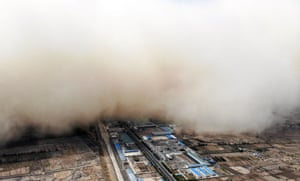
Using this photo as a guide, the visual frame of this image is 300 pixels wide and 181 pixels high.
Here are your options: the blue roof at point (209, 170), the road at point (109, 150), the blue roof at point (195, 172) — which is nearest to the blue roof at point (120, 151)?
the road at point (109, 150)

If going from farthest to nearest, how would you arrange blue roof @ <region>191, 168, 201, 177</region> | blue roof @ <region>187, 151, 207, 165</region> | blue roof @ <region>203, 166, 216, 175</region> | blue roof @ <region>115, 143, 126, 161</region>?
blue roof @ <region>115, 143, 126, 161</region>, blue roof @ <region>187, 151, 207, 165</region>, blue roof @ <region>203, 166, 216, 175</region>, blue roof @ <region>191, 168, 201, 177</region>

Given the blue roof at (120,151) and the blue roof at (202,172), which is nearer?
the blue roof at (202,172)

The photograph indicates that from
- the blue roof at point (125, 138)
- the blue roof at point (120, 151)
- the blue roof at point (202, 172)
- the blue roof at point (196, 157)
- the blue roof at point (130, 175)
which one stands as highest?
the blue roof at point (125, 138)

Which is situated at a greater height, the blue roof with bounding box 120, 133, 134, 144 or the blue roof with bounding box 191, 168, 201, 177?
the blue roof with bounding box 120, 133, 134, 144

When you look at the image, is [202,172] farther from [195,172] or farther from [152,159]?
[152,159]

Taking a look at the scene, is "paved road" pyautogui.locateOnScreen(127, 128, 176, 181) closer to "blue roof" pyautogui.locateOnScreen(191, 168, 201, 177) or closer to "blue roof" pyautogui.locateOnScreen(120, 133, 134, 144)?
"blue roof" pyautogui.locateOnScreen(120, 133, 134, 144)

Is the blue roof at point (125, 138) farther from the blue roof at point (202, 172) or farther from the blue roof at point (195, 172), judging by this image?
the blue roof at point (202, 172)

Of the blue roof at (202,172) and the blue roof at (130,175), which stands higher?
the blue roof at (130,175)

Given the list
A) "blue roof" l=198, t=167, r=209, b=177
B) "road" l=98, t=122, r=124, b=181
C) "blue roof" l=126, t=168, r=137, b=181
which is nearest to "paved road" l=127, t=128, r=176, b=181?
"blue roof" l=126, t=168, r=137, b=181
